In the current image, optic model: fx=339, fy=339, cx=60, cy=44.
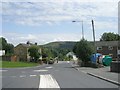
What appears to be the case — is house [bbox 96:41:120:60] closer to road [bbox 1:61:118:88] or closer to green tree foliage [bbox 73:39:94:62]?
green tree foliage [bbox 73:39:94:62]

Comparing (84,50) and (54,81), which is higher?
(84,50)

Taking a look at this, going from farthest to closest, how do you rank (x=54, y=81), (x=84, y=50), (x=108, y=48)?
(x=108, y=48) → (x=84, y=50) → (x=54, y=81)

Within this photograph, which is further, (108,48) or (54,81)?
(108,48)

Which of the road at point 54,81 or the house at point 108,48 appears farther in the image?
the house at point 108,48

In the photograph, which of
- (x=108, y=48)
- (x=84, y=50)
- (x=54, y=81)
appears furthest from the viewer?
(x=108, y=48)

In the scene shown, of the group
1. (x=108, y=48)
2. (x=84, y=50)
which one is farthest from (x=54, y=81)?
(x=108, y=48)

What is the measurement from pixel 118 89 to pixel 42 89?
4.19 metres

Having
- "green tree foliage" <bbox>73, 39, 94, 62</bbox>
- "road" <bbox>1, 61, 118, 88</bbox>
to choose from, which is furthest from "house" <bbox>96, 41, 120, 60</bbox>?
"road" <bbox>1, 61, 118, 88</bbox>

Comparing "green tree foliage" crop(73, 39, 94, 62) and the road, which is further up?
"green tree foliage" crop(73, 39, 94, 62)

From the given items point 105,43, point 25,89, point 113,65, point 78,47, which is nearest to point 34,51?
point 105,43

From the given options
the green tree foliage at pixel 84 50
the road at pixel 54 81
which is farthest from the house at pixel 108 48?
the road at pixel 54 81

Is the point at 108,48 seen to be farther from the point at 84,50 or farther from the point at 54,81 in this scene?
the point at 54,81

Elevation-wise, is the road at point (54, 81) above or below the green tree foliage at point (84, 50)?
below

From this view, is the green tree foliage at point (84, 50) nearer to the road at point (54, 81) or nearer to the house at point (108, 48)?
the road at point (54, 81)
